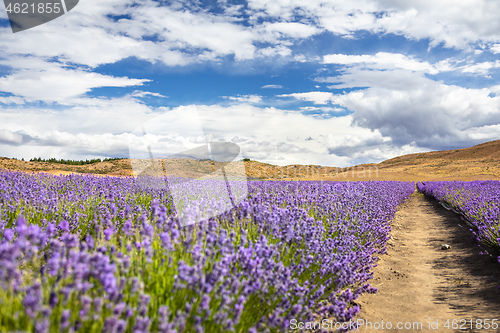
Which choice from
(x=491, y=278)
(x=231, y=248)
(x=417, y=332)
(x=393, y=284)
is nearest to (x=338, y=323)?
(x=417, y=332)

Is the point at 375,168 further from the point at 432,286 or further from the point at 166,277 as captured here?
the point at 166,277

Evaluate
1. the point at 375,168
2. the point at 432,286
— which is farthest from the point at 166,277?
the point at 375,168

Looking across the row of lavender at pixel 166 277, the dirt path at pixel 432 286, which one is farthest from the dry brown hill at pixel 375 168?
the row of lavender at pixel 166 277

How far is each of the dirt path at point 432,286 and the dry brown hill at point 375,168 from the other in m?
13.4

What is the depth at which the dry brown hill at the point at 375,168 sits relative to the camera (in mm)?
22084

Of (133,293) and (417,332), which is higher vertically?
(133,293)

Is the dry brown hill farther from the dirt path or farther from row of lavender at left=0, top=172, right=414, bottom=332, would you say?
row of lavender at left=0, top=172, right=414, bottom=332

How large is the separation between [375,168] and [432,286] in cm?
5657

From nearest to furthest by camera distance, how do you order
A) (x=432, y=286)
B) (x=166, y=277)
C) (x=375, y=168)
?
(x=166, y=277)
(x=432, y=286)
(x=375, y=168)

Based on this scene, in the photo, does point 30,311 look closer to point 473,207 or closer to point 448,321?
point 448,321

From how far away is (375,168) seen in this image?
57.1 metres

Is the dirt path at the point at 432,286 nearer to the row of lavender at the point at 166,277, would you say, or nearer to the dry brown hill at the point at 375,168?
the row of lavender at the point at 166,277

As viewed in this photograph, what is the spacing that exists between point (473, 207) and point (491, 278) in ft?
11.9

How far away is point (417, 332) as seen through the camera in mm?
3023
